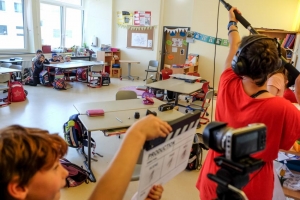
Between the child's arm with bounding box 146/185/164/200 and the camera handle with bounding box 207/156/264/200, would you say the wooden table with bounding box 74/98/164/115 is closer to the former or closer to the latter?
the child's arm with bounding box 146/185/164/200

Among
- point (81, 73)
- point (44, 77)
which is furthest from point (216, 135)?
point (81, 73)

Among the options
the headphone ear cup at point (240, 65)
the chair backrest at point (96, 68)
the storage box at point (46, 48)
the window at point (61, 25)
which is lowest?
the chair backrest at point (96, 68)

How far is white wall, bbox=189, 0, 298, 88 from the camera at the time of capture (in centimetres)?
650

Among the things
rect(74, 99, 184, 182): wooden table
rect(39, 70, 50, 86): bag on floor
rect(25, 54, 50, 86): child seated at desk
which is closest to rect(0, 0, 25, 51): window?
rect(25, 54, 50, 86): child seated at desk

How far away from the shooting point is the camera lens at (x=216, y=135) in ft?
1.90

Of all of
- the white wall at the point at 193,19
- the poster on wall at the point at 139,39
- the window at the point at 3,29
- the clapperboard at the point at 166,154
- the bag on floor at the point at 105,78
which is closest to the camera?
the clapperboard at the point at 166,154

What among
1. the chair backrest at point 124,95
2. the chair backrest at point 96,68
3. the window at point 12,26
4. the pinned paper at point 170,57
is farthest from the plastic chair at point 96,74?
the chair backrest at point 124,95

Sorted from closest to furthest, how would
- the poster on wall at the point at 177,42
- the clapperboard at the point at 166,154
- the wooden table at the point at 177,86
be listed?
the clapperboard at the point at 166,154, the wooden table at the point at 177,86, the poster on wall at the point at 177,42

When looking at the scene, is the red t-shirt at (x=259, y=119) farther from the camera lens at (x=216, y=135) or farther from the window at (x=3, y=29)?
the window at (x=3, y=29)

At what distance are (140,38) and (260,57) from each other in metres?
8.30

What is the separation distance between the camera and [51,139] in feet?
2.16

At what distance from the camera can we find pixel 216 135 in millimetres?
594

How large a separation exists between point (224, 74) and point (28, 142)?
95 centimetres

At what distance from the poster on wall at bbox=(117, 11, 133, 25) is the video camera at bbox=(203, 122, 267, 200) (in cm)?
887
